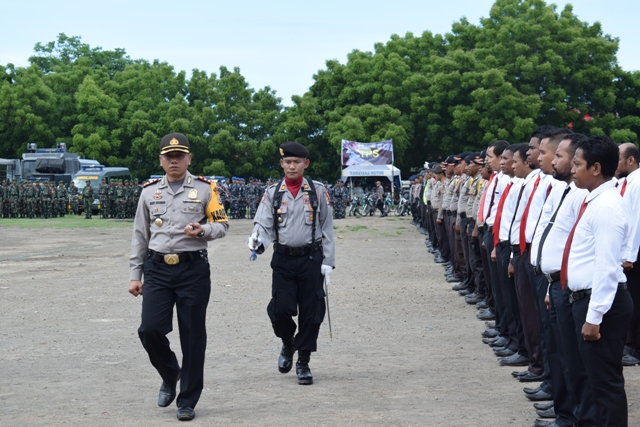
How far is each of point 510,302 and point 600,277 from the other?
368 centimetres

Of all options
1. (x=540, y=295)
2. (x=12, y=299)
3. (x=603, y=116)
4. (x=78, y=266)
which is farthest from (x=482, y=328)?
(x=603, y=116)

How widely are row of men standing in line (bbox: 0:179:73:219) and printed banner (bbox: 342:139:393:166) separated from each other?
1428 centimetres

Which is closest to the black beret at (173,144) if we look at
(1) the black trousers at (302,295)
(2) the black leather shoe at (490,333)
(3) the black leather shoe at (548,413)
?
(1) the black trousers at (302,295)

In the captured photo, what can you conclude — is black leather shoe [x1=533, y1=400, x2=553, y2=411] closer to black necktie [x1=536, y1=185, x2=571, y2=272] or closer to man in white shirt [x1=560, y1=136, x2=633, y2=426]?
black necktie [x1=536, y1=185, x2=571, y2=272]

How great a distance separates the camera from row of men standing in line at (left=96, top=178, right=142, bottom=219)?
4500 centimetres

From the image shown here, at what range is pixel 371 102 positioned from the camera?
62.2 m

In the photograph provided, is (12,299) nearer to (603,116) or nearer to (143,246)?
(143,246)

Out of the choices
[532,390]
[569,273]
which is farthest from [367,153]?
[569,273]

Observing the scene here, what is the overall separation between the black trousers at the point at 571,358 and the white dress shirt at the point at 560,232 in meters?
0.12

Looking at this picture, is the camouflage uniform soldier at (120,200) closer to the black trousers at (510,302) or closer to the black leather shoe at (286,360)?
the black trousers at (510,302)

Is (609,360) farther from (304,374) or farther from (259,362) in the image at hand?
(259,362)

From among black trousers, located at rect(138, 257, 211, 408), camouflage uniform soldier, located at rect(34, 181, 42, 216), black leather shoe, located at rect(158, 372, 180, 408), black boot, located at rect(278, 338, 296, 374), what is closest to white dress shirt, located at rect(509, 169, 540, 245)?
black boot, located at rect(278, 338, 296, 374)

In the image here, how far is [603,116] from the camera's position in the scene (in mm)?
57188

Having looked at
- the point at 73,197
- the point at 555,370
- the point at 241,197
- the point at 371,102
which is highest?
the point at 371,102
